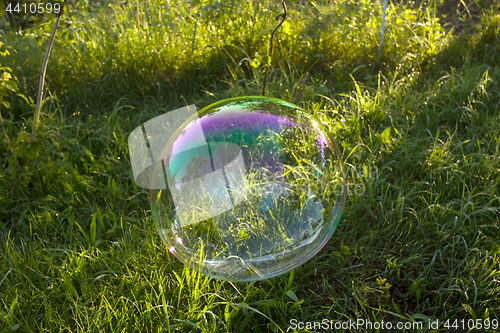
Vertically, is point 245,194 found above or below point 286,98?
above

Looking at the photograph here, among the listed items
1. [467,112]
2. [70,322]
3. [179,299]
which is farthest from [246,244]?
[467,112]

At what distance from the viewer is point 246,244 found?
5.97 feet

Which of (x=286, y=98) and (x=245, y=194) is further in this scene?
(x=286, y=98)

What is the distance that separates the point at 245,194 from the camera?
177 cm

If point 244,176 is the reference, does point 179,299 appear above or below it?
below

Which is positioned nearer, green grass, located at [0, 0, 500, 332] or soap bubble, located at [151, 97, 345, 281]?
soap bubble, located at [151, 97, 345, 281]

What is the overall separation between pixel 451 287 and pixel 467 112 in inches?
68.0

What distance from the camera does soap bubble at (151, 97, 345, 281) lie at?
177 cm

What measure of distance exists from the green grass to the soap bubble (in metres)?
0.20

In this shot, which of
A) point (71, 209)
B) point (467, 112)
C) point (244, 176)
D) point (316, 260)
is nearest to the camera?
point (244, 176)

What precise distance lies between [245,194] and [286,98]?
1621mm

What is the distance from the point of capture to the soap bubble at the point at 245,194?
1771mm

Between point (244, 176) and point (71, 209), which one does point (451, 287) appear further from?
point (71, 209)

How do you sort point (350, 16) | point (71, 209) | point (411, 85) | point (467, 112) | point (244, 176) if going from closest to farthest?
point (244, 176)
point (71, 209)
point (467, 112)
point (411, 85)
point (350, 16)
